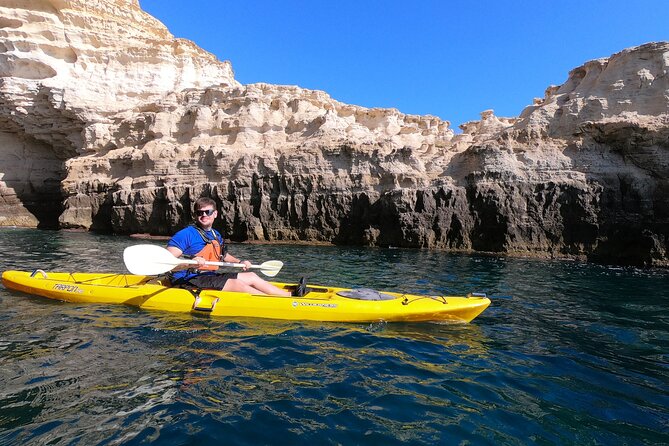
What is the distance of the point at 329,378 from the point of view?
3.78 metres

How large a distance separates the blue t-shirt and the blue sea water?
0.73m

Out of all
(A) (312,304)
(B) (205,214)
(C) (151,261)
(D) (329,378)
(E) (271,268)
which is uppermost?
(B) (205,214)

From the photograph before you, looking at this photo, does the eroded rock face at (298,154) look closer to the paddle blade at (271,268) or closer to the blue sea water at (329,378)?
the blue sea water at (329,378)

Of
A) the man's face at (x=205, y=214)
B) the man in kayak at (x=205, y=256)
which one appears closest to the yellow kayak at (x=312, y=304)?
the man in kayak at (x=205, y=256)

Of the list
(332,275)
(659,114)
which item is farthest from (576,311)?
(659,114)

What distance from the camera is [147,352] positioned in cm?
430

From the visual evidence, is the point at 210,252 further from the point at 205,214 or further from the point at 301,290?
the point at 301,290

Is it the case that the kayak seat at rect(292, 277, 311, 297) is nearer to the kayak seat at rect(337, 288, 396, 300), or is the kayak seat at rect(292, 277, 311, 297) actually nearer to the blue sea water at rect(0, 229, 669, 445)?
the kayak seat at rect(337, 288, 396, 300)

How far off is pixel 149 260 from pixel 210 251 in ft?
2.83

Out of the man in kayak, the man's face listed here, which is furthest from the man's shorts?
the man's face

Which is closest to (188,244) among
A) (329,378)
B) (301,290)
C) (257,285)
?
(257,285)

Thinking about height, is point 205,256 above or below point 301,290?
above

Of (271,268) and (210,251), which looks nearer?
(210,251)

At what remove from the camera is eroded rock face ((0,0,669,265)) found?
15.8 metres
